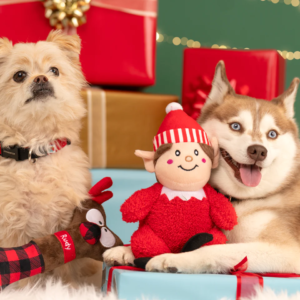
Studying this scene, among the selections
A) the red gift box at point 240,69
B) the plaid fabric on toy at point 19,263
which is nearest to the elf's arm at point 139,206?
the plaid fabric on toy at point 19,263

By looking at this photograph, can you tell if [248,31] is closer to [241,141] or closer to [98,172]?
[98,172]

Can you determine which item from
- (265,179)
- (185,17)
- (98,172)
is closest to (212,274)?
(265,179)

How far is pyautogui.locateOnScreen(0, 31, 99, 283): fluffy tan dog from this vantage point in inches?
41.2

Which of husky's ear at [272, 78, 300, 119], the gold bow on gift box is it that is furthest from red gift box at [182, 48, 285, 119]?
husky's ear at [272, 78, 300, 119]

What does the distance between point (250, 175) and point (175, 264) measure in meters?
0.29

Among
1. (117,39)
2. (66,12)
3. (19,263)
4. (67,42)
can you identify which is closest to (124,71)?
(117,39)

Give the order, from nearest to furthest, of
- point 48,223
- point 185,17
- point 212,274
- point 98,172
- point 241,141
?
point 212,274, point 241,141, point 48,223, point 98,172, point 185,17

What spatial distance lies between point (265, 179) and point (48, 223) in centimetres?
58

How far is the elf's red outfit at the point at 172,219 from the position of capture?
0.95 m

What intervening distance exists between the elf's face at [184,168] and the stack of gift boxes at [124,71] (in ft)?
1.71

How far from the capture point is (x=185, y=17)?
6.40 feet

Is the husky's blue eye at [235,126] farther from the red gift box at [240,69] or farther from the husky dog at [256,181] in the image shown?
the red gift box at [240,69]

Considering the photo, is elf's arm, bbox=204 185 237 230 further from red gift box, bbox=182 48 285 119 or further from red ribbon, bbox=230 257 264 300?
red gift box, bbox=182 48 285 119

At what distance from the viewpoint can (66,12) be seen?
1.53 meters
